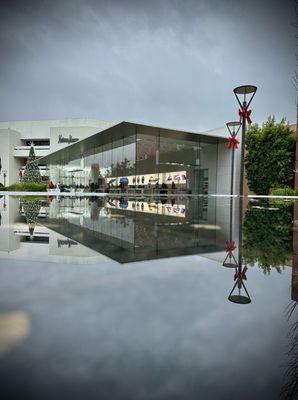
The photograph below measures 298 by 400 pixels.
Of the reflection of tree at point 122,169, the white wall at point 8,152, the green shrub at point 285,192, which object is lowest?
the green shrub at point 285,192

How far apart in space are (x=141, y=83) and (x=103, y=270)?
70.4 meters

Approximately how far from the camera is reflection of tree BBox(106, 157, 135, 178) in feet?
72.9

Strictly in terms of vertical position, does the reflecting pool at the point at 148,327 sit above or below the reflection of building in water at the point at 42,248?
above

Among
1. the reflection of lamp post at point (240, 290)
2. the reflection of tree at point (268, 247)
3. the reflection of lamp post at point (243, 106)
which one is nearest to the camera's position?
the reflection of lamp post at point (240, 290)

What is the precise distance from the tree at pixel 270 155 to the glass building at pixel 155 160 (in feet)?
13.0

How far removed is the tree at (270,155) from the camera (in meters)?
25.7

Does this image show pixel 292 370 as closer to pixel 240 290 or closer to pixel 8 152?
pixel 240 290

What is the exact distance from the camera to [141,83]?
218 feet

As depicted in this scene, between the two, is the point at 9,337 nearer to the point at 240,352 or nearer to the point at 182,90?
the point at 240,352

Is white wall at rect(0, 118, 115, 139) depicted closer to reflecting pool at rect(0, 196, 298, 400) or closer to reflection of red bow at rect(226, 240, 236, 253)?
reflection of red bow at rect(226, 240, 236, 253)

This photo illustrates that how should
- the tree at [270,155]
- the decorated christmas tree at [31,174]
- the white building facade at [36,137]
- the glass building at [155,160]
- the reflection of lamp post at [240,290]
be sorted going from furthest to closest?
→ the white building facade at [36,137]
the decorated christmas tree at [31,174]
the tree at [270,155]
the glass building at [155,160]
the reflection of lamp post at [240,290]

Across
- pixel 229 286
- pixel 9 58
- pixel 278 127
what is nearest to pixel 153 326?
pixel 229 286

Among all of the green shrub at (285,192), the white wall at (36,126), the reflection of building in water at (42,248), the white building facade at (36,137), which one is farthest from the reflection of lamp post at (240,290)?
the white wall at (36,126)

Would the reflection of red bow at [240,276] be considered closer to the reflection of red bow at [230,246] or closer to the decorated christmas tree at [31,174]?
the reflection of red bow at [230,246]
